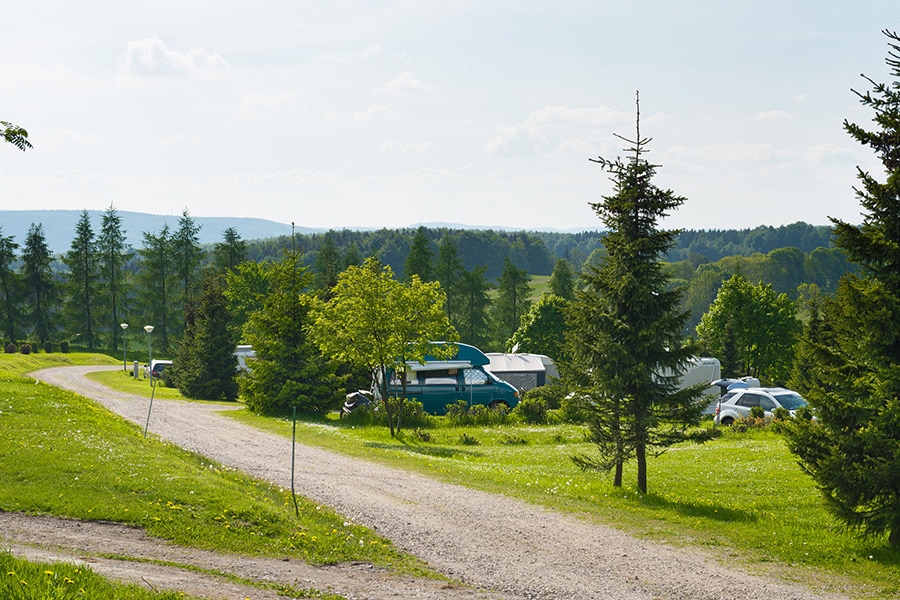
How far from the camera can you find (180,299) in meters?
87.4

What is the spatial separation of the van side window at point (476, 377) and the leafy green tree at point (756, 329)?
37.8 m

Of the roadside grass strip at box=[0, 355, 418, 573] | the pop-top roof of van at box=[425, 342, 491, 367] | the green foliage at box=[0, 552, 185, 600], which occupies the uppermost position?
the pop-top roof of van at box=[425, 342, 491, 367]

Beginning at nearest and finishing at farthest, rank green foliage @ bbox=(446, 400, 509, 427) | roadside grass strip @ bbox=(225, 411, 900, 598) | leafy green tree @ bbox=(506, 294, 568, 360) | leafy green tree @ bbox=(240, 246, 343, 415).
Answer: roadside grass strip @ bbox=(225, 411, 900, 598), green foliage @ bbox=(446, 400, 509, 427), leafy green tree @ bbox=(240, 246, 343, 415), leafy green tree @ bbox=(506, 294, 568, 360)

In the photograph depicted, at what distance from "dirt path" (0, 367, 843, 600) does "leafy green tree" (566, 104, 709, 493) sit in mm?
3125

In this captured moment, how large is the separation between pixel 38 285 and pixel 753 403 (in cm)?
7694

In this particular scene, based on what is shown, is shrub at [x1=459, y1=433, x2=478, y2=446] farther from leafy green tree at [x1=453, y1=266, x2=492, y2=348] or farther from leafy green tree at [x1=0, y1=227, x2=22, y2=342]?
leafy green tree at [x1=0, y1=227, x2=22, y2=342]

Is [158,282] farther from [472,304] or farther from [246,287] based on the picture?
[472,304]

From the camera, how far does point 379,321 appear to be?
1152 inches

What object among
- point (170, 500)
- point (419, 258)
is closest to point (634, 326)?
point (170, 500)

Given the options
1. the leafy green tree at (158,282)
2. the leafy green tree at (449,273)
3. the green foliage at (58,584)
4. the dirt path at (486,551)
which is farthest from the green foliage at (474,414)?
the leafy green tree at (158,282)

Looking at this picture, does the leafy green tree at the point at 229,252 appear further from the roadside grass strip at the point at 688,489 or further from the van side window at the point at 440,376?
the roadside grass strip at the point at 688,489

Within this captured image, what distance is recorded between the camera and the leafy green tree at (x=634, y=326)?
56.9 feet

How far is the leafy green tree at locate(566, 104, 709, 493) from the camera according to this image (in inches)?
683

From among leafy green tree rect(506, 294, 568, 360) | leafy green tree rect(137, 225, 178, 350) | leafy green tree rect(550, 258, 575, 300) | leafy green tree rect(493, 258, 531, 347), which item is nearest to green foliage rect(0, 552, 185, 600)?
leafy green tree rect(506, 294, 568, 360)
